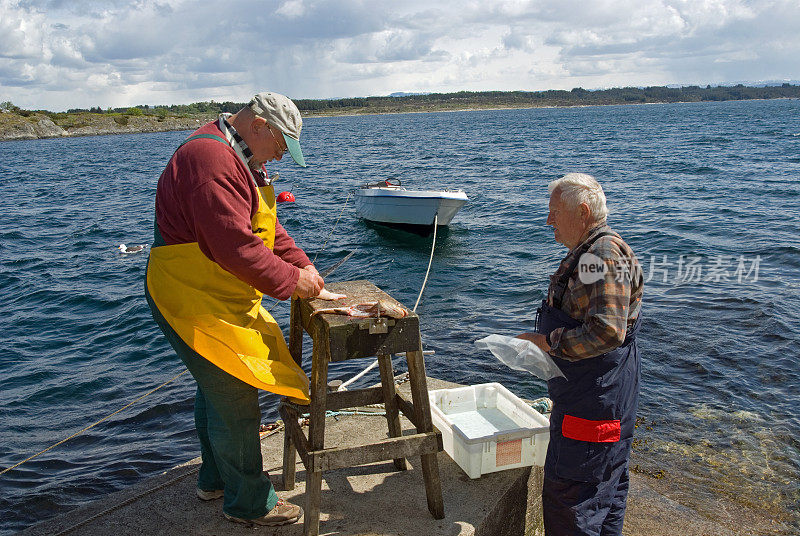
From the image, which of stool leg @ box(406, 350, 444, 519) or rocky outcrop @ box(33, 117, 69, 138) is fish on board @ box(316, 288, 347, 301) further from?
rocky outcrop @ box(33, 117, 69, 138)

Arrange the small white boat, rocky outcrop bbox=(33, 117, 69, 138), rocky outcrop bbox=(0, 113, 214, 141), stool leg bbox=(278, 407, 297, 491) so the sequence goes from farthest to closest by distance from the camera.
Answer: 1. rocky outcrop bbox=(33, 117, 69, 138)
2. rocky outcrop bbox=(0, 113, 214, 141)
3. the small white boat
4. stool leg bbox=(278, 407, 297, 491)

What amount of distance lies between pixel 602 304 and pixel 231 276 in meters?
1.75

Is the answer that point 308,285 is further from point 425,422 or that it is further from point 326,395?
point 425,422

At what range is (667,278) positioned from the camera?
38.8 feet

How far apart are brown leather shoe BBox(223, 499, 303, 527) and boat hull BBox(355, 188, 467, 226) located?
12.9 metres

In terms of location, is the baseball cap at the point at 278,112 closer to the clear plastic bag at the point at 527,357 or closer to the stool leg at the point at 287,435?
the stool leg at the point at 287,435

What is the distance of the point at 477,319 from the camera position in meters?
10.2

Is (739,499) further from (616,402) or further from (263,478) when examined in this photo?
(263,478)

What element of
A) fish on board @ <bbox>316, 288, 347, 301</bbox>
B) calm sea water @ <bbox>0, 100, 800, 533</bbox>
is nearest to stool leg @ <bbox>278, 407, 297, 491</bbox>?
fish on board @ <bbox>316, 288, 347, 301</bbox>

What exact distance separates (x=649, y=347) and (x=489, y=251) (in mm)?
7445

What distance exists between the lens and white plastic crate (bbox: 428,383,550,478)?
3.78 metres

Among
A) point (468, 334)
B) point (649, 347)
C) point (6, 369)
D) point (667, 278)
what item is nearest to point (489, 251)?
point (667, 278)

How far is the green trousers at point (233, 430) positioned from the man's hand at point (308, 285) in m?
0.54

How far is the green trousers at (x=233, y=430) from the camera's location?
3082 mm
